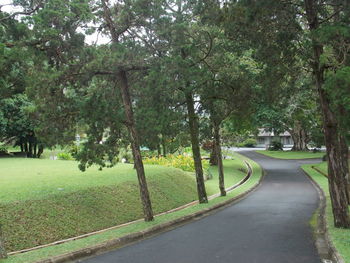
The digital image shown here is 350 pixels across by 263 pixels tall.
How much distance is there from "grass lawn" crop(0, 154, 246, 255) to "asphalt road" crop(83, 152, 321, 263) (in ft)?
9.38

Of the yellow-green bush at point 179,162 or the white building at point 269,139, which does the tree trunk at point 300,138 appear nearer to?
the yellow-green bush at point 179,162

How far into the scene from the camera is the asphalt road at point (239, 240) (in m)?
Result: 8.01

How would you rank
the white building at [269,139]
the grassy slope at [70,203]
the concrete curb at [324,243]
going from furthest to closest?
the white building at [269,139] → the grassy slope at [70,203] → the concrete curb at [324,243]

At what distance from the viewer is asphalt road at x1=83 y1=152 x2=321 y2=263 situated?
26.3ft

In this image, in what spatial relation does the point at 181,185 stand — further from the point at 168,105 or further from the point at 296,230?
the point at 296,230

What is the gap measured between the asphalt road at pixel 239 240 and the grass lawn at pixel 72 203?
2.86m

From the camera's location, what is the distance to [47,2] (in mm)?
9133

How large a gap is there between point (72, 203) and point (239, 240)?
6207 mm

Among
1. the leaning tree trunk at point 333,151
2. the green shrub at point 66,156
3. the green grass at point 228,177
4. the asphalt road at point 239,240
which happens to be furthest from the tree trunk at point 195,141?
the green shrub at point 66,156

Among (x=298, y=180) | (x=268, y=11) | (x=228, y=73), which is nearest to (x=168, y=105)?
(x=228, y=73)

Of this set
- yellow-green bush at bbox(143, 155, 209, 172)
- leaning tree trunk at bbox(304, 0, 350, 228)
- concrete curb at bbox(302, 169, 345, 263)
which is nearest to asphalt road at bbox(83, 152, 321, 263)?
concrete curb at bbox(302, 169, 345, 263)

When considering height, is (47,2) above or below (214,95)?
above

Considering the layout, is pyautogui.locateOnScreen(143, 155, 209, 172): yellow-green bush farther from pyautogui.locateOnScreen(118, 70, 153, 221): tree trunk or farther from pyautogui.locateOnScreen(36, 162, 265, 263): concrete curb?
pyautogui.locateOnScreen(118, 70, 153, 221): tree trunk

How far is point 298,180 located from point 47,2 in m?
21.0
